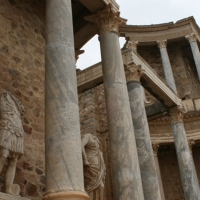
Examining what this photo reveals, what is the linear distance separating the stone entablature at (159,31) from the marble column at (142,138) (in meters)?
10.3

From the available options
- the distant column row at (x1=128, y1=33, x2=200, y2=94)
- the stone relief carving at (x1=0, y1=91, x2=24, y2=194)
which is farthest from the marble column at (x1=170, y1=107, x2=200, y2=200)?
the stone relief carving at (x1=0, y1=91, x2=24, y2=194)

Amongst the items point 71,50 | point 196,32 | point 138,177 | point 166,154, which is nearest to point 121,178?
point 138,177

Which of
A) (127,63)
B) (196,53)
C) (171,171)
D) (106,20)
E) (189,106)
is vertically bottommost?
(171,171)

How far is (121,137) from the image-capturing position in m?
8.23

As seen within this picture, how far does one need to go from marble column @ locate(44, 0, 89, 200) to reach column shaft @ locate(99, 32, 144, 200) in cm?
199

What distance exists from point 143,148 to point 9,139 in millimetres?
5589

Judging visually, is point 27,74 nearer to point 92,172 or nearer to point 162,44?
point 92,172

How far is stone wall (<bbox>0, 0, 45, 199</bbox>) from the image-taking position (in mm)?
8404

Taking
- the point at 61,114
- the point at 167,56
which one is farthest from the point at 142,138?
the point at 167,56

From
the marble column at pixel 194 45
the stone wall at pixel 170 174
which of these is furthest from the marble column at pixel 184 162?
the marble column at pixel 194 45

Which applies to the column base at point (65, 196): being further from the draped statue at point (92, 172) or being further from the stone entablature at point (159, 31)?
the stone entablature at point (159, 31)

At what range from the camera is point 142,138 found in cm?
1138

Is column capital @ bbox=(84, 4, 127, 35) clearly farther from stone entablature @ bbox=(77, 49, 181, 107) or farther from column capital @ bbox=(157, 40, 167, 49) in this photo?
column capital @ bbox=(157, 40, 167, 49)

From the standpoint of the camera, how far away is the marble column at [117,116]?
7805 mm
